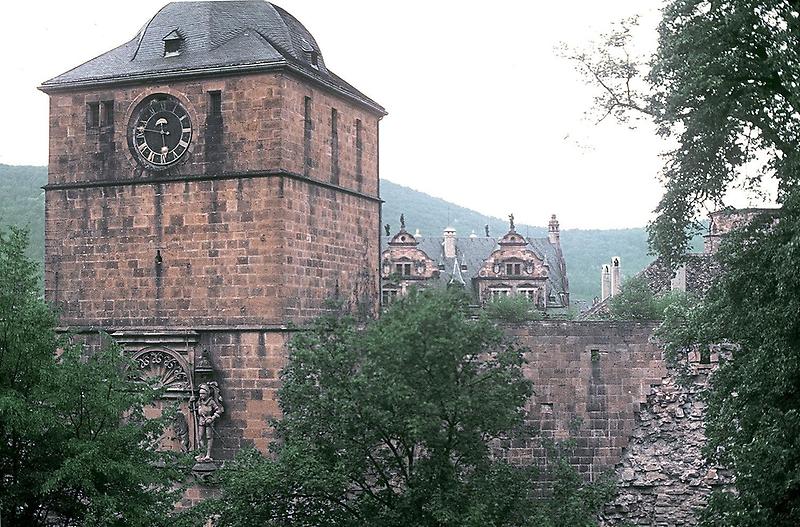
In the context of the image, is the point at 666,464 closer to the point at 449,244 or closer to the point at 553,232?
Answer: the point at 449,244

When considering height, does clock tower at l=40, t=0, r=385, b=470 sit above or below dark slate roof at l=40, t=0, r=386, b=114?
below

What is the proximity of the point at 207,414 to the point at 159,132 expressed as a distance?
6.08 metres

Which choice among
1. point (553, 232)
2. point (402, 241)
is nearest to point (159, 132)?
point (402, 241)

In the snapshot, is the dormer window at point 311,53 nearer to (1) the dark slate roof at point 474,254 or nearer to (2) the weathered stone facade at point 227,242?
(2) the weathered stone facade at point 227,242

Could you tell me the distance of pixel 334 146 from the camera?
27266 mm

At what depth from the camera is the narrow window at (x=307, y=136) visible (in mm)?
25859

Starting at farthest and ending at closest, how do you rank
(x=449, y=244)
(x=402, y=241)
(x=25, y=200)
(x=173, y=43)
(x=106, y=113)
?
(x=25, y=200) → (x=449, y=244) → (x=402, y=241) → (x=106, y=113) → (x=173, y=43)

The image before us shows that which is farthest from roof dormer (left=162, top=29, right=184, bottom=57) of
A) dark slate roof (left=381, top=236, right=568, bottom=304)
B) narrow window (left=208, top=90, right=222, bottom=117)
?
dark slate roof (left=381, top=236, right=568, bottom=304)

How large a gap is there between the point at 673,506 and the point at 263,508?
9.25 m

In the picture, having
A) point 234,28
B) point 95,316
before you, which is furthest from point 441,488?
point 234,28

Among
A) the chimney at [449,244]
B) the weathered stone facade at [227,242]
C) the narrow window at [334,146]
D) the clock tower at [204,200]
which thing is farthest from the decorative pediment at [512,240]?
the weathered stone facade at [227,242]

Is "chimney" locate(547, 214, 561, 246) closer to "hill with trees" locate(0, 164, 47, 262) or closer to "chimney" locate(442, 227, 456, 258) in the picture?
"chimney" locate(442, 227, 456, 258)

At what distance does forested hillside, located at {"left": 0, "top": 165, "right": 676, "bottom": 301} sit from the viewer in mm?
90194

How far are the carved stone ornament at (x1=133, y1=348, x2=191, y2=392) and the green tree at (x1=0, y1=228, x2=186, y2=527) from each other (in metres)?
3.90
